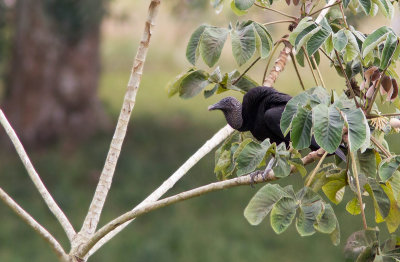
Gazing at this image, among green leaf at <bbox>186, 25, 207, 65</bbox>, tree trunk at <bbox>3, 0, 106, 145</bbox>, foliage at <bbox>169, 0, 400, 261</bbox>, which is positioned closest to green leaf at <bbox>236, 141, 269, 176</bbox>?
foliage at <bbox>169, 0, 400, 261</bbox>

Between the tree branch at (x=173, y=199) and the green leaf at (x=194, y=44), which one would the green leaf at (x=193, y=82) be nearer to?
the green leaf at (x=194, y=44)

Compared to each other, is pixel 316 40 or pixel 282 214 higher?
pixel 316 40

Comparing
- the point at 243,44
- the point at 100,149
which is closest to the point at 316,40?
the point at 243,44

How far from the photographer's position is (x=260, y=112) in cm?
286

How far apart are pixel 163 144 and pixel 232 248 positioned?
224cm

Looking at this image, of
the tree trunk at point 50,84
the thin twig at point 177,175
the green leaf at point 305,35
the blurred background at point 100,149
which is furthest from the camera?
the tree trunk at point 50,84

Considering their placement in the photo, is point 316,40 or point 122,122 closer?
point 316,40

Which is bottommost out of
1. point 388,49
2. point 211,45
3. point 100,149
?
point 388,49

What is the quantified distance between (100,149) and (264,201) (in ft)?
20.6

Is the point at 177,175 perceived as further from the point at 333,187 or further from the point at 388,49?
the point at 388,49

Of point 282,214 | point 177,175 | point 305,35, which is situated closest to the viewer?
point 282,214

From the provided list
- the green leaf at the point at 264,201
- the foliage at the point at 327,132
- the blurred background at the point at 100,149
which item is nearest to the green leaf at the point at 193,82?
the foliage at the point at 327,132

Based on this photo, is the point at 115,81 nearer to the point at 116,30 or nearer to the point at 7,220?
the point at 116,30

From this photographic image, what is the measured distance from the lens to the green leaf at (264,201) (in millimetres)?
1766
